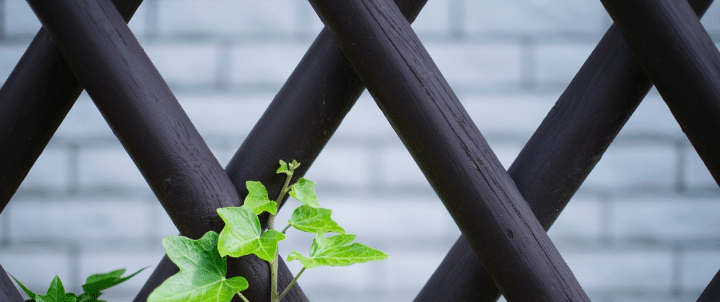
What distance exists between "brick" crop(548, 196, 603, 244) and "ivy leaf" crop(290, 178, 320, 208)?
57 centimetres

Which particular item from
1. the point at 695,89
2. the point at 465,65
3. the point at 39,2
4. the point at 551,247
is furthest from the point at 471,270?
the point at 465,65

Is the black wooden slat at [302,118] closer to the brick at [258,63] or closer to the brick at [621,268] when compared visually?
the brick at [258,63]

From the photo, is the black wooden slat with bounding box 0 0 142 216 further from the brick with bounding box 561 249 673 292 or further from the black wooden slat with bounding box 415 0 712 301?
the brick with bounding box 561 249 673 292

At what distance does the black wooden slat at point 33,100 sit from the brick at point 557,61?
59 centimetres

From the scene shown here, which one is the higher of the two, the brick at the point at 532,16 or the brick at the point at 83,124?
the brick at the point at 532,16

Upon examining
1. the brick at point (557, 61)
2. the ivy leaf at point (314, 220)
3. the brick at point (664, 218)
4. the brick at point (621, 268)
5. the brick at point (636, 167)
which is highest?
the brick at point (557, 61)

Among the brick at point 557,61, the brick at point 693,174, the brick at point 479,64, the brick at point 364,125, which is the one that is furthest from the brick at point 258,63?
the brick at point 693,174

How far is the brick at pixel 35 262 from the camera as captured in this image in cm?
73

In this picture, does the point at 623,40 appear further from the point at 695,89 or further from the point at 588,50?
the point at 588,50

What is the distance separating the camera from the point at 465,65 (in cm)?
71

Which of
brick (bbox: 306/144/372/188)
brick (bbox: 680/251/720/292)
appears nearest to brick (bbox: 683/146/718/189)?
brick (bbox: 680/251/720/292)

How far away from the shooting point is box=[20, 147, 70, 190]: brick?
711mm

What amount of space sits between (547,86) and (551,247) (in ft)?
1.67

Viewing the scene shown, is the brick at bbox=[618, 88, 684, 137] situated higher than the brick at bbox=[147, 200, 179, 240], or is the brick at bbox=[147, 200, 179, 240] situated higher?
the brick at bbox=[618, 88, 684, 137]
